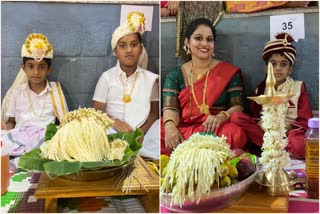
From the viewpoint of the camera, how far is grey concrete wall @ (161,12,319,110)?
1.20m

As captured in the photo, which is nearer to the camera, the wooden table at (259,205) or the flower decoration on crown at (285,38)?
the wooden table at (259,205)

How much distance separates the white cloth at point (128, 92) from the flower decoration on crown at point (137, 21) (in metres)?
0.13

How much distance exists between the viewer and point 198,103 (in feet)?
3.97

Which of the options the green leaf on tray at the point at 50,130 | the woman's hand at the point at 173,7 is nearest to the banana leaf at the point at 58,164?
the green leaf on tray at the point at 50,130

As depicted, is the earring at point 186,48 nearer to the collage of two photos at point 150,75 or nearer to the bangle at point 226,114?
the collage of two photos at point 150,75

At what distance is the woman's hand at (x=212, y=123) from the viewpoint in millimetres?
1202

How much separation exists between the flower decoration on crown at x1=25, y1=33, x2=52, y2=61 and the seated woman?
420mm

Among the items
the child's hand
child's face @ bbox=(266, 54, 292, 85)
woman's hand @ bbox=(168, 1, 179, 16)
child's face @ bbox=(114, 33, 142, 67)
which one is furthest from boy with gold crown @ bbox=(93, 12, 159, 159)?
child's face @ bbox=(266, 54, 292, 85)

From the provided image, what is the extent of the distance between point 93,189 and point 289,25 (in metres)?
0.83

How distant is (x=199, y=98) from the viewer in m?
1.21

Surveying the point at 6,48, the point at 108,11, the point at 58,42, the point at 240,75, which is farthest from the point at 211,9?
the point at 6,48

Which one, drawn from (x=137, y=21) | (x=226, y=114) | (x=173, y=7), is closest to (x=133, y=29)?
(x=137, y=21)

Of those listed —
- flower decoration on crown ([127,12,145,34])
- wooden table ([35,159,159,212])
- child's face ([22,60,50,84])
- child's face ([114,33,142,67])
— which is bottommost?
wooden table ([35,159,159,212])

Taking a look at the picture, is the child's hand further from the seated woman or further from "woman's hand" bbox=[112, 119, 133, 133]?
the seated woman
